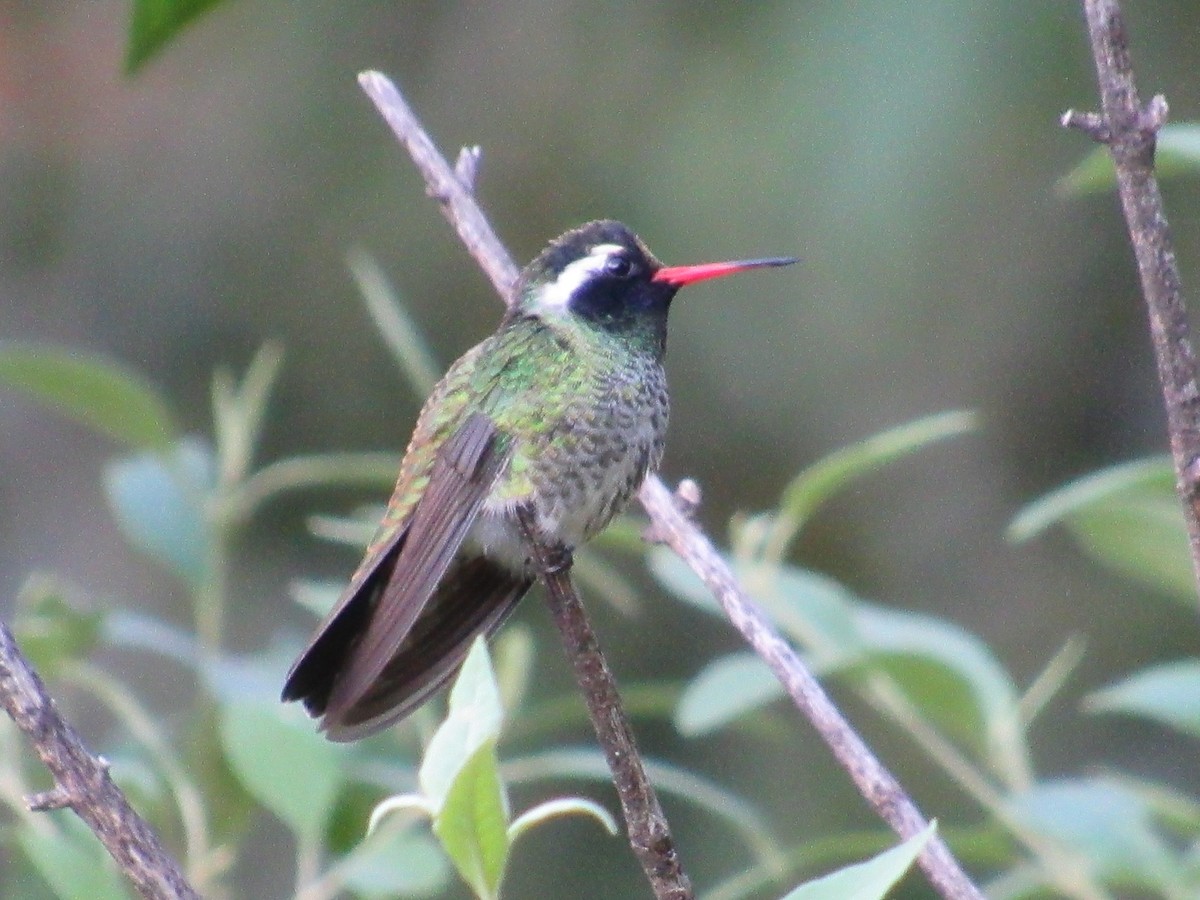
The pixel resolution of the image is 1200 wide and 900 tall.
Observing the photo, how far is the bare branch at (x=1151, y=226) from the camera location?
1286mm

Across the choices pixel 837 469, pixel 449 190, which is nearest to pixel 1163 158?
pixel 837 469

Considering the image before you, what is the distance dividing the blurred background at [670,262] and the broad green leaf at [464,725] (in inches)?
136

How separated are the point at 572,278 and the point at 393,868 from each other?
1.11 metres

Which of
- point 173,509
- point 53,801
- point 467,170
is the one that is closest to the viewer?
point 53,801

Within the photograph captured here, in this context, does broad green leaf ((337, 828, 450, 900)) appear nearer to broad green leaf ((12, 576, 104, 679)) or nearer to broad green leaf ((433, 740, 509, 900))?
broad green leaf ((12, 576, 104, 679))

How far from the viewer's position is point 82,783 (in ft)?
4.46

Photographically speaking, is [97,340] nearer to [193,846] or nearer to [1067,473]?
[1067,473]

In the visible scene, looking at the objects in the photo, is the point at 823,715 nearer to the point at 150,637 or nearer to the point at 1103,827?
the point at 1103,827

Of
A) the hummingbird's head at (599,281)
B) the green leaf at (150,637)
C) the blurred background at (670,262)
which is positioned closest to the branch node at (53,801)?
the green leaf at (150,637)

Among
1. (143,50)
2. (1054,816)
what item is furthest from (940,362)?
(143,50)

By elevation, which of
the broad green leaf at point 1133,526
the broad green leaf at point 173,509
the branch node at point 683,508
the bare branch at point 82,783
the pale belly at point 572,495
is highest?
the broad green leaf at point 173,509

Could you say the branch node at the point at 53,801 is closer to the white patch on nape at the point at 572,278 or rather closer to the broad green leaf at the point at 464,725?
the broad green leaf at the point at 464,725

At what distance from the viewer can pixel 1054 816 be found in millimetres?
2234

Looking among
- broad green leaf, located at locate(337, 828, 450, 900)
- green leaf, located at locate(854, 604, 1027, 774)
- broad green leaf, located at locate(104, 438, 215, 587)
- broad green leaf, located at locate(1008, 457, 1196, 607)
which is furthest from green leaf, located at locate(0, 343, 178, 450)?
broad green leaf, located at locate(1008, 457, 1196, 607)
